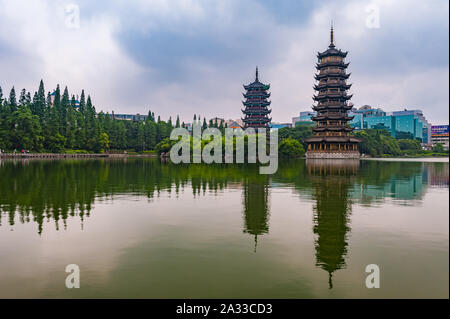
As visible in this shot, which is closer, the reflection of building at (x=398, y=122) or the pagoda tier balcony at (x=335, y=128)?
the pagoda tier balcony at (x=335, y=128)

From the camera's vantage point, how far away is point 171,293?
599 centimetres

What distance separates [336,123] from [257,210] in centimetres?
6205

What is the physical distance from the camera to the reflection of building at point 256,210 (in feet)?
34.2

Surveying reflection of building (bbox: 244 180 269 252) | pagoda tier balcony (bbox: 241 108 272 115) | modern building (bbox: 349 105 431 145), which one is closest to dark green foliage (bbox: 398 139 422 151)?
modern building (bbox: 349 105 431 145)

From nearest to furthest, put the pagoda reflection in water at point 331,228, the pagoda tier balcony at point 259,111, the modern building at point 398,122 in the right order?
the pagoda reflection in water at point 331,228 → the pagoda tier balcony at point 259,111 → the modern building at point 398,122

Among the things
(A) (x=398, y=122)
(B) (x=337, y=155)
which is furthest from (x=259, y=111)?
(A) (x=398, y=122)

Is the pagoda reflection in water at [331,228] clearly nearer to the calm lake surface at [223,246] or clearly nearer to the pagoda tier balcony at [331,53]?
the calm lake surface at [223,246]

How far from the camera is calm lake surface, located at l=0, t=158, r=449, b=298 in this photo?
6.23 metres

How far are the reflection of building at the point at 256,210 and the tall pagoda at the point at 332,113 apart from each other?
53.0 metres

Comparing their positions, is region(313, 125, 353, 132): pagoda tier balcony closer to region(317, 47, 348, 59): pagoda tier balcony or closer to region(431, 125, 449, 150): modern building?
region(317, 47, 348, 59): pagoda tier balcony

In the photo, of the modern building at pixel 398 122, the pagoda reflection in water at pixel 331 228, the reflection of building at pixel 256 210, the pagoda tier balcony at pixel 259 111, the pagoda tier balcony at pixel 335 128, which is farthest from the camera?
the modern building at pixel 398 122

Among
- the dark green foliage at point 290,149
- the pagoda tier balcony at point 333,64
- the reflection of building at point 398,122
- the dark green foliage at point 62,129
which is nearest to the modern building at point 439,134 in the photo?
the reflection of building at point 398,122
